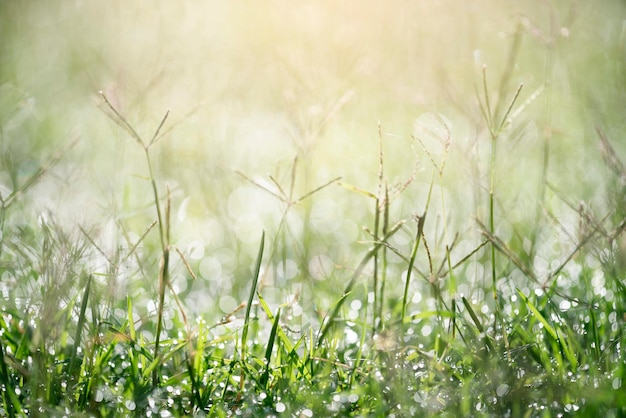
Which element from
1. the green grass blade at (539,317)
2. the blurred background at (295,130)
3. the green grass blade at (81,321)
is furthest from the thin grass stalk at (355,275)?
the green grass blade at (81,321)

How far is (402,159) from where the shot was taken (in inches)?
124

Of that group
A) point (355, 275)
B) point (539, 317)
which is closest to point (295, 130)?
point (355, 275)

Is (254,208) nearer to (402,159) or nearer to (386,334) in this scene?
(402,159)

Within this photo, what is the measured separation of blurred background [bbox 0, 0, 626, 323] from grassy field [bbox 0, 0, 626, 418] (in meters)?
0.02

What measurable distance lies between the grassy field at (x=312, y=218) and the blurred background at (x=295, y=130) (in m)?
0.02

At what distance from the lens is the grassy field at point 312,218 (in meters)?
1.25

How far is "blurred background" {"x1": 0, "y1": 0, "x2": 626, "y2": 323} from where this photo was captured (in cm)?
193

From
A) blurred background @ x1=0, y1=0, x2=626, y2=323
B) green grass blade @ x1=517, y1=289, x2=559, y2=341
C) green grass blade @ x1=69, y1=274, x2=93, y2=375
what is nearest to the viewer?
green grass blade @ x1=69, y1=274, x2=93, y2=375

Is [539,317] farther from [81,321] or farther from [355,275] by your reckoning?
[81,321]

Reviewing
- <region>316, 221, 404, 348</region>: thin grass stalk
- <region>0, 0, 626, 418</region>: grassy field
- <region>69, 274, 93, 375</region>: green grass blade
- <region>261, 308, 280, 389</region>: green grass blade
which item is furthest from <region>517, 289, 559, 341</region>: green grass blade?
<region>69, 274, 93, 375</region>: green grass blade

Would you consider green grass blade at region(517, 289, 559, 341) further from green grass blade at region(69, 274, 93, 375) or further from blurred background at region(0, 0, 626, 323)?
green grass blade at region(69, 274, 93, 375)

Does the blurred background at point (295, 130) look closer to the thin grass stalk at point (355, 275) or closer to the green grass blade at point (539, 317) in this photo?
the thin grass stalk at point (355, 275)

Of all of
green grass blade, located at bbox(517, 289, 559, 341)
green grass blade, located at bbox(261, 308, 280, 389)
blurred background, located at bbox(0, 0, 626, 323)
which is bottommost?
green grass blade, located at bbox(261, 308, 280, 389)

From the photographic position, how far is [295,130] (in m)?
1.92
